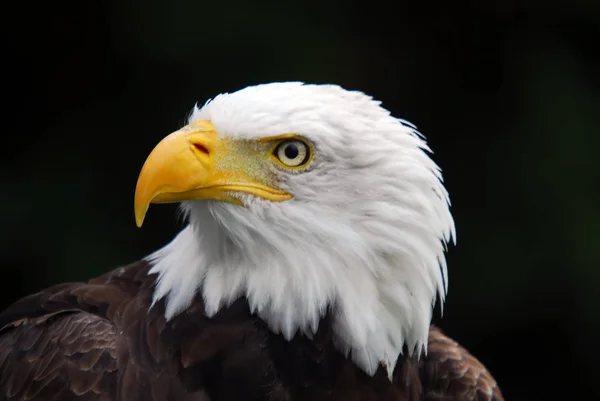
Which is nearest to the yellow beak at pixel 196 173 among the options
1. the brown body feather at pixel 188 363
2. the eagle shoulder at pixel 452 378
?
the brown body feather at pixel 188 363

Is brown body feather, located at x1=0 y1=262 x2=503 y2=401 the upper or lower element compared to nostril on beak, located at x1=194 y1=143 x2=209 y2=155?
lower

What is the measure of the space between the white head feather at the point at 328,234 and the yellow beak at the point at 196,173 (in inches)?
1.4

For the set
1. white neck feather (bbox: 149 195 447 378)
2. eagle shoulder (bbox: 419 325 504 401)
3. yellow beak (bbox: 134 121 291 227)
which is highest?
yellow beak (bbox: 134 121 291 227)

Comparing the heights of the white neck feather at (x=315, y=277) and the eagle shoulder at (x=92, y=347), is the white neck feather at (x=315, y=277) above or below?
above

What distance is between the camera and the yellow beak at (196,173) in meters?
2.55

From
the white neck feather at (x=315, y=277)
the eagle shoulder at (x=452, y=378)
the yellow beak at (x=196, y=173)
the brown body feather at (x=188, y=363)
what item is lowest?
the eagle shoulder at (x=452, y=378)

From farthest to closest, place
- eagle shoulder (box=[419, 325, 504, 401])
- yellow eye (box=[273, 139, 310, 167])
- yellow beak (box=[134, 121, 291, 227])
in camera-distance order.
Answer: eagle shoulder (box=[419, 325, 504, 401]) < yellow eye (box=[273, 139, 310, 167]) < yellow beak (box=[134, 121, 291, 227])

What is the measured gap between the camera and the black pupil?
2.66 meters

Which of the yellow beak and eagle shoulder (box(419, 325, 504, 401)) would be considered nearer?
the yellow beak

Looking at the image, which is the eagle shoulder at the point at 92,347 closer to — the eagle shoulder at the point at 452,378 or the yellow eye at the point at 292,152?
the yellow eye at the point at 292,152

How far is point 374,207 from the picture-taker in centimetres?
269

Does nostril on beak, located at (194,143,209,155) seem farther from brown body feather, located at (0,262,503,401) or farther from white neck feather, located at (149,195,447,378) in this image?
brown body feather, located at (0,262,503,401)

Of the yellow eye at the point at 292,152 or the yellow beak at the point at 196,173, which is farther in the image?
the yellow eye at the point at 292,152

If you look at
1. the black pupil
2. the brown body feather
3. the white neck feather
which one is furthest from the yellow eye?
the brown body feather
